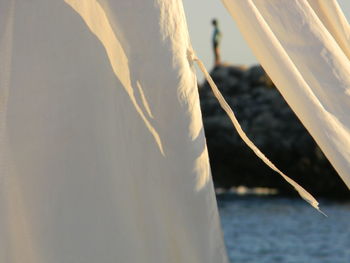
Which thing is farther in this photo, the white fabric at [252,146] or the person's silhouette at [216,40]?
the person's silhouette at [216,40]

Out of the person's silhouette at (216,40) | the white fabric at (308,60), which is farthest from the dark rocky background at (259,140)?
the white fabric at (308,60)

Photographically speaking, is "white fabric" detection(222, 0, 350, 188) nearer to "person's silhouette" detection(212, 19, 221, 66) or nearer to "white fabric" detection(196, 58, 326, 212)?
"white fabric" detection(196, 58, 326, 212)

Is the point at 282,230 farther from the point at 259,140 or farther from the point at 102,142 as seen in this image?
the point at 102,142

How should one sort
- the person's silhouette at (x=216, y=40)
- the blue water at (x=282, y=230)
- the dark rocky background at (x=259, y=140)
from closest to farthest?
the blue water at (x=282, y=230) → the dark rocky background at (x=259, y=140) → the person's silhouette at (x=216, y=40)

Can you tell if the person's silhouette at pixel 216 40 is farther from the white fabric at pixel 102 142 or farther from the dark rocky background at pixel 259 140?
the white fabric at pixel 102 142

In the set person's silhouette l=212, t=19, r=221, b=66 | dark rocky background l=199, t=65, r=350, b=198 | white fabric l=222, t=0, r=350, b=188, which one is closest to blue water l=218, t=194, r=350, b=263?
dark rocky background l=199, t=65, r=350, b=198

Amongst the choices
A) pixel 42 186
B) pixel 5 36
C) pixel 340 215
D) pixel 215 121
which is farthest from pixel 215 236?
pixel 215 121

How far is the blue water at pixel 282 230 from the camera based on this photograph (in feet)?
60.6

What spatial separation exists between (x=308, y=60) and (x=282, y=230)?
22154 millimetres

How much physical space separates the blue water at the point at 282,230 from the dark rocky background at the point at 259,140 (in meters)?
0.64

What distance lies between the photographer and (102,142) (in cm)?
206

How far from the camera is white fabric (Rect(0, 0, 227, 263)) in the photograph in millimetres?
2035

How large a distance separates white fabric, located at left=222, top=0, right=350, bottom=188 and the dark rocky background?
27136mm

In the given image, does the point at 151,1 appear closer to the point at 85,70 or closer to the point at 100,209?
the point at 85,70
